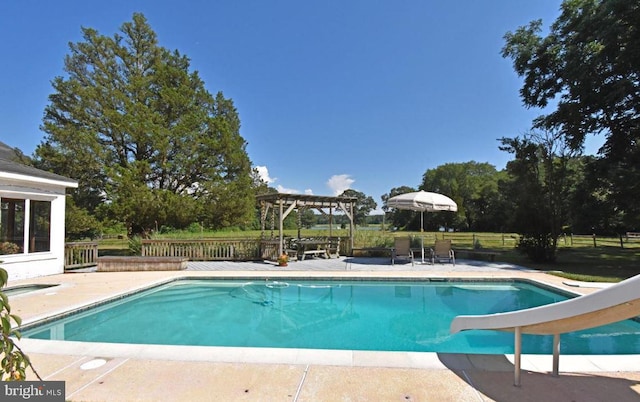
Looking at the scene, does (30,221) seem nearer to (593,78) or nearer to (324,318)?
(324,318)

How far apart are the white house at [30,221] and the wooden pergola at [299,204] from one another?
21.4 feet

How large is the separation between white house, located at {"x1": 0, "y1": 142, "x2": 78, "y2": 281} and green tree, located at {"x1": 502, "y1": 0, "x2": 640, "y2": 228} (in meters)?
17.6

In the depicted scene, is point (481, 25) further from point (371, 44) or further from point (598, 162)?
point (598, 162)

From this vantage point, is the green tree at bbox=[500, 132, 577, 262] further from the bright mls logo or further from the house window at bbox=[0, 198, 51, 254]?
the house window at bbox=[0, 198, 51, 254]

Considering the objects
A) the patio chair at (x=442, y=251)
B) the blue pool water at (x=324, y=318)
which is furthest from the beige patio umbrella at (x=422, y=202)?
the blue pool water at (x=324, y=318)

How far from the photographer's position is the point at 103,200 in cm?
1441

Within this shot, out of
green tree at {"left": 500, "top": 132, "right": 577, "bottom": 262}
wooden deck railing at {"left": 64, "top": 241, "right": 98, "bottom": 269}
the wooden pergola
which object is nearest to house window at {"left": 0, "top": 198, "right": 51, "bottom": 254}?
wooden deck railing at {"left": 64, "top": 241, "right": 98, "bottom": 269}

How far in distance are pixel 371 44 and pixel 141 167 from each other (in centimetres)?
1101

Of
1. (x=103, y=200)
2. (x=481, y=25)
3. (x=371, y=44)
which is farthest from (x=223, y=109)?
(x=481, y=25)

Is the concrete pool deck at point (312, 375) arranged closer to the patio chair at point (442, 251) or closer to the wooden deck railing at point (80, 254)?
the wooden deck railing at point (80, 254)

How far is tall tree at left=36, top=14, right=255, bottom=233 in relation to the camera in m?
13.3

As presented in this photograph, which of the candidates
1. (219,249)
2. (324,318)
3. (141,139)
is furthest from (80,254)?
(324,318)

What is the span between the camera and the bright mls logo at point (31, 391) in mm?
1972

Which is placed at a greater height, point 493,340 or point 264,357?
point 264,357
